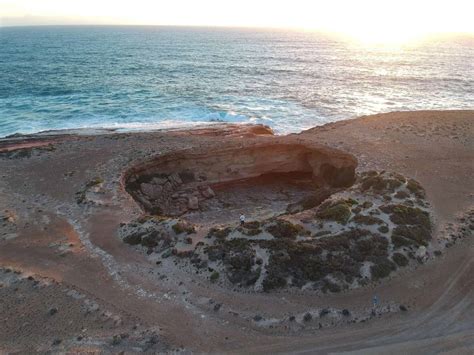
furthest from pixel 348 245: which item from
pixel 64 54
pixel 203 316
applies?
pixel 64 54

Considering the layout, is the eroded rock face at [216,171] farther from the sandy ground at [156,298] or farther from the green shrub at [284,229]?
the green shrub at [284,229]

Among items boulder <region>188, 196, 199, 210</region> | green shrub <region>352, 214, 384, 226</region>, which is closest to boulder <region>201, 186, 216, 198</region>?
boulder <region>188, 196, 199, 210</region>

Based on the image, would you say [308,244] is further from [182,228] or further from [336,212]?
[182,228]

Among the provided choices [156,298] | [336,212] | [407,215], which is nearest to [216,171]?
[336,212]

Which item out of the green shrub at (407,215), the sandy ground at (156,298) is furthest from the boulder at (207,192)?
the green shrub at (407,215)

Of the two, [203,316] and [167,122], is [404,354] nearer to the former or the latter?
[203,316]

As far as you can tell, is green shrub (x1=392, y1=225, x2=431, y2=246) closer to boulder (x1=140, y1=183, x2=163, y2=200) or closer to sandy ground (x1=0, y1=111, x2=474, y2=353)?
sandy ground (x1=0, y1=111, x2=474, y2=353)
